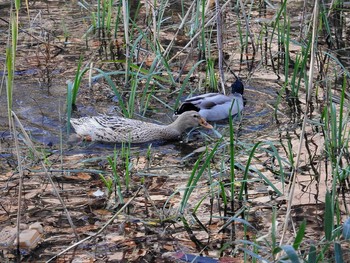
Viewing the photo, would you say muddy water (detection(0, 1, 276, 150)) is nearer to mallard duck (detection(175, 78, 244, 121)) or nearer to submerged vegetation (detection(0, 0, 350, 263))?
submerged vegetation (detection(0, 0, 350, 263))

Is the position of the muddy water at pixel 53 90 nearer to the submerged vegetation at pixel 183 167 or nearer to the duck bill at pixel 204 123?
the submerged vegetation at pixel 183 167

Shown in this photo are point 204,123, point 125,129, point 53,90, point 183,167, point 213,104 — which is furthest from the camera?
point 53,90

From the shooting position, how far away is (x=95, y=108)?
8375mm

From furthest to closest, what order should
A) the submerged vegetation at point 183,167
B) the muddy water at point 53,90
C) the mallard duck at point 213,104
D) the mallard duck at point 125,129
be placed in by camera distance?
the mallard duck at point 213,104 < the muddy water at point 53,90 < the mallard duck at point 125,129 < the submerged vegetation at point 183,167

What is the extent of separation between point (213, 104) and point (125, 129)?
101 cm

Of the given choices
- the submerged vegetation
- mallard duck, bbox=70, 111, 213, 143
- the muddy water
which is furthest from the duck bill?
the muddy water

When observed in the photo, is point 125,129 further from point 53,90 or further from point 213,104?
point 53,90

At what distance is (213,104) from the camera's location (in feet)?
26.7

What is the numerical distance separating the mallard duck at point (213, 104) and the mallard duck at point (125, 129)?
0.14m

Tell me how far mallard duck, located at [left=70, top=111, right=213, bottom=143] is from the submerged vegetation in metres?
0.09

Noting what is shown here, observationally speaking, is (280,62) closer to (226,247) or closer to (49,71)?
(49,71)

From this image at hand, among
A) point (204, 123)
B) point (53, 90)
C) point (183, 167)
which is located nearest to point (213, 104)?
point (204, 123)

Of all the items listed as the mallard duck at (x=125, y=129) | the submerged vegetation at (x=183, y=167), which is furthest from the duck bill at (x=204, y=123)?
the submerged vegetation at (x=183, y=167)

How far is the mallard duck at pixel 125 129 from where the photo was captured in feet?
24.9
